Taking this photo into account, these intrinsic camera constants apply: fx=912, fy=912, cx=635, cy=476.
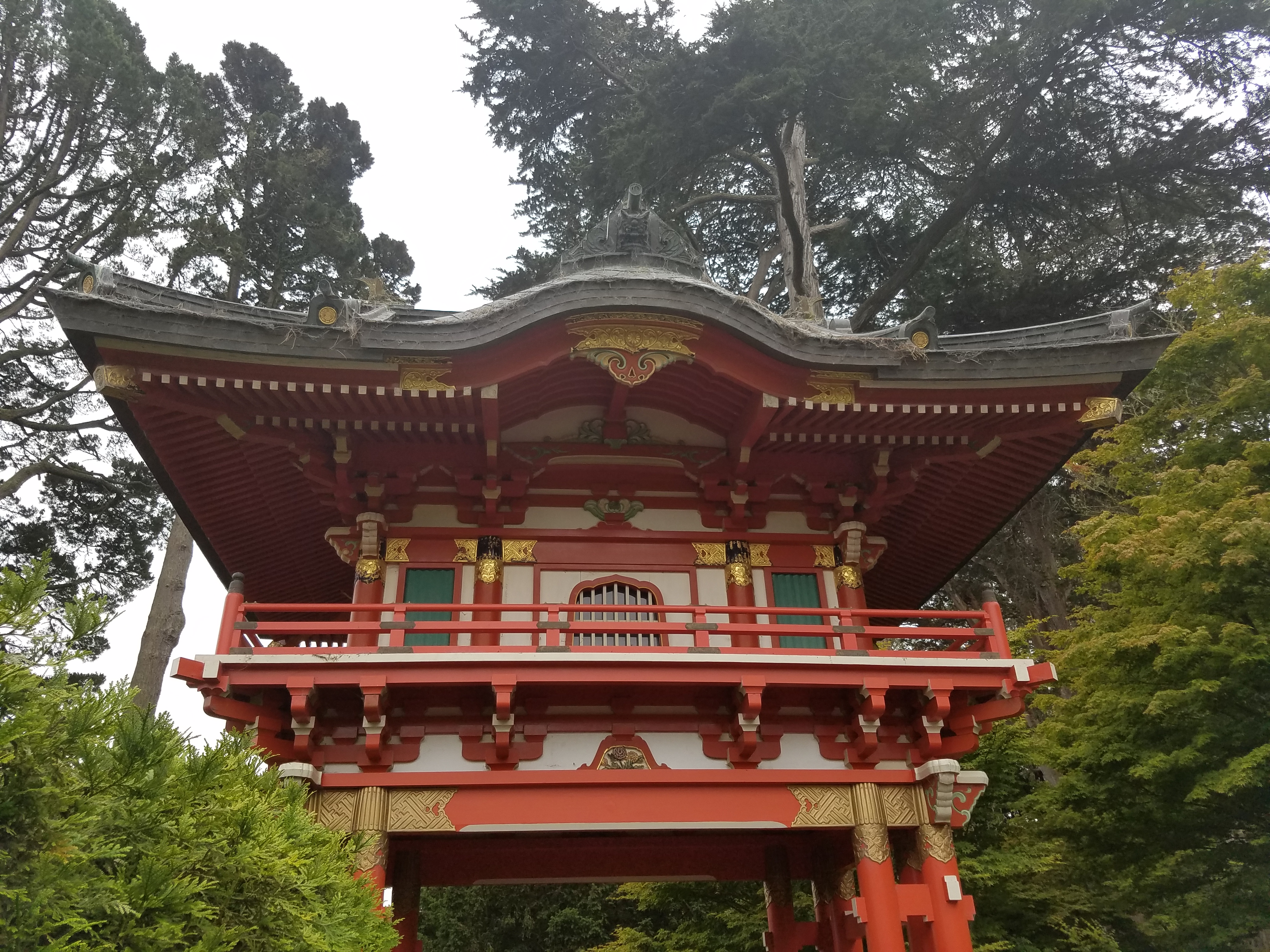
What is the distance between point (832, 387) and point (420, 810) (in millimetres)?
6229

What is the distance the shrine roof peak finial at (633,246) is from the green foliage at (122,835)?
330 inches

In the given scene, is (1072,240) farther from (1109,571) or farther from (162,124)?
(162,124)

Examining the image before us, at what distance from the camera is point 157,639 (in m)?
17.5

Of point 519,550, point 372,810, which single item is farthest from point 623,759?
point 519,550

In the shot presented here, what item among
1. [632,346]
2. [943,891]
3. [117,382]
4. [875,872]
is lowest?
[943,891]

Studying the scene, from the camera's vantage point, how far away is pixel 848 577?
36.5ft

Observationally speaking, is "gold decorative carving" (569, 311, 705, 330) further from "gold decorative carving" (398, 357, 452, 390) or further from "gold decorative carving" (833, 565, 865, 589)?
"gold decorative carving" (833, 565, 865, 589)

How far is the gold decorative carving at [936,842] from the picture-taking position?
9.28 meters

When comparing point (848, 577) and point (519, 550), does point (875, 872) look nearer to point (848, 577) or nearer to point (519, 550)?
point (848, 577)

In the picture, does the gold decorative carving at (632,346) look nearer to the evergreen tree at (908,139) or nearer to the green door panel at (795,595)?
the green door panel at (795,595)

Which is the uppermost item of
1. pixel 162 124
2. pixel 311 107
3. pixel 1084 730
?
pixel 311 107

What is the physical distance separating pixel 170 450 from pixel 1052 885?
49.0 ft

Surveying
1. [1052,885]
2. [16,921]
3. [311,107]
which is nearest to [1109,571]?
[1052,885]

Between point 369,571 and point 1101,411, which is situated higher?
point 1101,411
